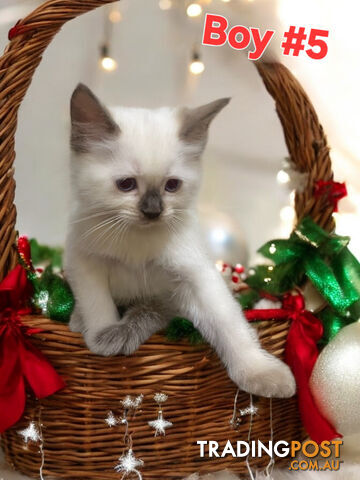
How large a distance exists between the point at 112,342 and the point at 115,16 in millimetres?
1392

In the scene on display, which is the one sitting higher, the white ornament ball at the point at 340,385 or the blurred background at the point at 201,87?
the blurred background at the point at 201,87

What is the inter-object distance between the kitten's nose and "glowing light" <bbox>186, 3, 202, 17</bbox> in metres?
1.18

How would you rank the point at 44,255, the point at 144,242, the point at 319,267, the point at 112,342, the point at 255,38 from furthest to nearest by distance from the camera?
the point at 44,255, the point at 255,38, the point at 319,267, the point at 144,242, the point at 112,342

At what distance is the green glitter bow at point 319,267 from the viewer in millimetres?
1115

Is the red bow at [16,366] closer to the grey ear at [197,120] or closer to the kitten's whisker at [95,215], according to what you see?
the kitten's whisker at [95,215]

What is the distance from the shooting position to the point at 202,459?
1013 mm

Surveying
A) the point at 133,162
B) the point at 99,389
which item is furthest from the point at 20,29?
the point at 99,389

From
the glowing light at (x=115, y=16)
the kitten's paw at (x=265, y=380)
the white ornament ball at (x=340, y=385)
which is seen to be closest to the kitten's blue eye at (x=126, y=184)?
the kitten's paw at (x=265, y=380)

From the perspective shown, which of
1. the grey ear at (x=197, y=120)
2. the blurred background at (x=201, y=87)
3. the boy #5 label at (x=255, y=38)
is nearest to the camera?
the grey ear at (x=197, y=120)

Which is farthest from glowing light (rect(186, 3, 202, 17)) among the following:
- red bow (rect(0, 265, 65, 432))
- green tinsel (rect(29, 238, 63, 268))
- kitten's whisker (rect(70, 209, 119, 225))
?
red bow (rect(0, 265, 65, 432))

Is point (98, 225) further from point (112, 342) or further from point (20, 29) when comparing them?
point (20, 29)

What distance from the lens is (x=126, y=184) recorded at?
95 centimetres

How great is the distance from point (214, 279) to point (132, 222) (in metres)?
0.20

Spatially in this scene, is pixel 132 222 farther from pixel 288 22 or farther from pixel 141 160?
pixel 288 22
